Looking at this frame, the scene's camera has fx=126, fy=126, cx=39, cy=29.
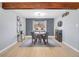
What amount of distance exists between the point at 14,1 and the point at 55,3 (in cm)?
65

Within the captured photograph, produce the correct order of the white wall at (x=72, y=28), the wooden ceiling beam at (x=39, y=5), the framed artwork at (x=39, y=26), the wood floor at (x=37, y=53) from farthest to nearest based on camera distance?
the framed artwork at (x=39, y=26)
the white wall at (x=72, y=28)
the wood floor at (x=37, y=53)
the wooden ceiling beam at (x=39, y=5)

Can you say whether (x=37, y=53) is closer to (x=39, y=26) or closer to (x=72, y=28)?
(x=39, y=26)

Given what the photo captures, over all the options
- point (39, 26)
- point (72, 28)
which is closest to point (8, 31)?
point (39, 26)

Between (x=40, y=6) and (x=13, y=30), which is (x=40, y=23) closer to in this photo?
(x=13, y=30)

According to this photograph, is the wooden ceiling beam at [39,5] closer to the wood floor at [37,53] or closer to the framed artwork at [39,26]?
the wood floor at [37,53]

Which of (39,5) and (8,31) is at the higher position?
(39,5)

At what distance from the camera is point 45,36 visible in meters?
3.54

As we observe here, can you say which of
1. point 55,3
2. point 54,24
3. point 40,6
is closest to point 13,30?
point 54,24

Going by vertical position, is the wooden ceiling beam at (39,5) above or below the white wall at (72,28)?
above

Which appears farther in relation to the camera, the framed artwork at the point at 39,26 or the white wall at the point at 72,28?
the framed artwork at the point at 39,26

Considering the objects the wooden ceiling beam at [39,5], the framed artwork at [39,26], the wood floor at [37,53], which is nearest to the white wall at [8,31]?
the wood floor at [37,53]

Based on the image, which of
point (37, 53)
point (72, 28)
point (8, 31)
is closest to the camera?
point (37, 53)

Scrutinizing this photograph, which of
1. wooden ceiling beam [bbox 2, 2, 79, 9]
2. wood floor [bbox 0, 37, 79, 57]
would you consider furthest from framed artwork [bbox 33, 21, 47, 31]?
wooden ceiling beam [bbox 2, 2, 79, 9]

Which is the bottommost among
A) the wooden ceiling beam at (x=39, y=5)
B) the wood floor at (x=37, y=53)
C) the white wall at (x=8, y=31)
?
the wood floor at (x=37, y=53)
